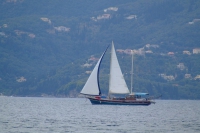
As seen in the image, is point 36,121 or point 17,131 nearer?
point 17,131

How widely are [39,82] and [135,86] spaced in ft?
103

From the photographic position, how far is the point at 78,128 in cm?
6088

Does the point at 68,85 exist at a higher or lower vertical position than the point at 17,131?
higher

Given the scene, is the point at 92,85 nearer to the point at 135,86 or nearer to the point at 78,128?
the point at 78,128

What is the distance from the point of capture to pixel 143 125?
65.5 m

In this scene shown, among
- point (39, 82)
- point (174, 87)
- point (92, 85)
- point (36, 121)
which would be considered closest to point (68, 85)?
point (39, 82)

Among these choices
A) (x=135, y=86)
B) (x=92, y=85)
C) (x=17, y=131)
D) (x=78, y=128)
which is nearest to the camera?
(x=17, y=131)

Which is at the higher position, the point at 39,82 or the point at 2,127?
the point at 39,82

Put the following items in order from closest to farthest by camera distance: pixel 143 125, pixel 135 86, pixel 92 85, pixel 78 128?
pixel 78 128 → pixel 143 125 → pixel 92 85 → pixel 135 86

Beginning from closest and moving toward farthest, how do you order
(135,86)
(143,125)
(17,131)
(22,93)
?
(17,131), (143,125), (135,86), (22,93)

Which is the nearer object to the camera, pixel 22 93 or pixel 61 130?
pixel 61 130

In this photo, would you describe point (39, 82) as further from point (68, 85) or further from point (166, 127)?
point (166, 127)

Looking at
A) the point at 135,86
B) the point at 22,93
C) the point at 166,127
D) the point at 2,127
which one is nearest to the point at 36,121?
the point at 2,127

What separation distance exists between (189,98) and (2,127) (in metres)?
125
